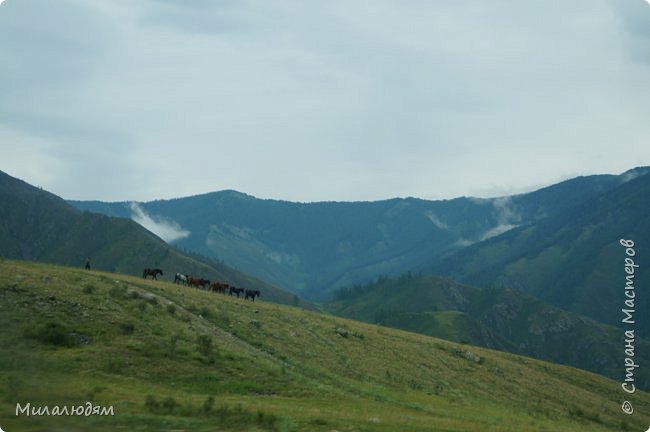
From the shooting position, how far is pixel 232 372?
41531 mm

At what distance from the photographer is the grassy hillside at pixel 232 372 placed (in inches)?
1147

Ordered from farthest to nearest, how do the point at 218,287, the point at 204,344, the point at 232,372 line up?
1. the point at 218,287
2. the point at 204,344
3. the point at 232,372

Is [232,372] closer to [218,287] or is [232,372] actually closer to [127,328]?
[127,328]

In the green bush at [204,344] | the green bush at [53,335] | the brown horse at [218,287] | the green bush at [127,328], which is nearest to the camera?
the green bush at [53,335]

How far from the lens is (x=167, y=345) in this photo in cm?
4325

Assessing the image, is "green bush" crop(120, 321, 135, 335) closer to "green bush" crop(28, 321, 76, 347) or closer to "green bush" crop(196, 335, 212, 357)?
"green bush" crop(28, 321, 76, 347)

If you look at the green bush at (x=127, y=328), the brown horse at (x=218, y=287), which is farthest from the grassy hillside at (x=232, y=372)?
the brown horse at (x=218, y=287)

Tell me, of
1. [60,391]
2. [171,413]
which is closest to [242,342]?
[171,413]

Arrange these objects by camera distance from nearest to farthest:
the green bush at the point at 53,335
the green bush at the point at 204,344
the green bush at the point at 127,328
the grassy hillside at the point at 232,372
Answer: the grassy hillside at the point at 232,372 → the green bush at the point at 53,335 → the green bush at the point at 204,344 → the green bush at the point at 127,328

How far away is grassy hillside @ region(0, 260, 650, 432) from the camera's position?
95.6ft

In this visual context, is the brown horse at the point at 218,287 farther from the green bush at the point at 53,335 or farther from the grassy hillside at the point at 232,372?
the green bush at the point at 53,335

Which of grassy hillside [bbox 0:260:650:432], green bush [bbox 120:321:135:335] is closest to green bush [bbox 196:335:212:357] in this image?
grassy hillside [bbox 0:260:650:432]

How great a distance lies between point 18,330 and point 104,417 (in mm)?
13707

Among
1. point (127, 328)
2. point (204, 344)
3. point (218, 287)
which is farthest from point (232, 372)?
point (218, 287)
